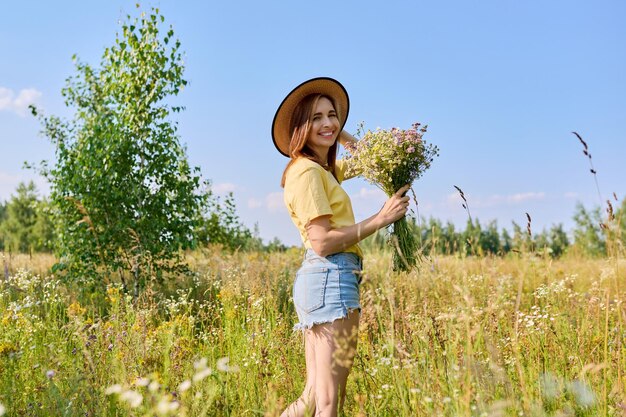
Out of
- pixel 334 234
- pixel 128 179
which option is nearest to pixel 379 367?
pixel 334 234

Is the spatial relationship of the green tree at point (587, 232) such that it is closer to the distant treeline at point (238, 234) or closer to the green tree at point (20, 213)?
the distant treeline at point (238, 234)

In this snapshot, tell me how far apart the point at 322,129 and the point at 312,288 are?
38.4 inches

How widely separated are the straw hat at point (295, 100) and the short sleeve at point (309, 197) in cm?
58

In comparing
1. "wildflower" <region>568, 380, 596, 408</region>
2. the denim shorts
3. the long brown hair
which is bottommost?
"wildflower" <region>568, 380, 596, 408</region>

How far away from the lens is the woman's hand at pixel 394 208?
3.17 m

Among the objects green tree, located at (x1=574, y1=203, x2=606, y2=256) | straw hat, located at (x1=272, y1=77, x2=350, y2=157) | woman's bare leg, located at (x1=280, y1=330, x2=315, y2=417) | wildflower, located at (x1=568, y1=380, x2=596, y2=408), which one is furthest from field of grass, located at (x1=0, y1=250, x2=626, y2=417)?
green tree, located at (x1=574, y1=203, x2=606, y2=256)

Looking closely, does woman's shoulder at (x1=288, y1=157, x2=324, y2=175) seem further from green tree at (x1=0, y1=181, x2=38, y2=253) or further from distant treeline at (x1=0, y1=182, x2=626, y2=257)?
green tree at (x1=0, y1=181, x2=38, y2=253)

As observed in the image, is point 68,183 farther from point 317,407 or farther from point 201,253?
point 317,407

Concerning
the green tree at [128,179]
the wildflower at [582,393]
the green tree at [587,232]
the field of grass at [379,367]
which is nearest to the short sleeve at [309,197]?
the field of grass at [379,367]

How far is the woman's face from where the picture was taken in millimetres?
3445

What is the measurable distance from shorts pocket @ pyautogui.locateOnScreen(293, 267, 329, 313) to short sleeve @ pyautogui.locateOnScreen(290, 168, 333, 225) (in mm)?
261

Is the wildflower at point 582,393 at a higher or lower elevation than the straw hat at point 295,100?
lower

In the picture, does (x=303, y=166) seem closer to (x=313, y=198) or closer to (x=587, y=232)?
(x=313, y=198)

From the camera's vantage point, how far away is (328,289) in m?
3.00
